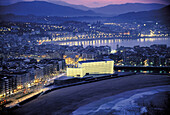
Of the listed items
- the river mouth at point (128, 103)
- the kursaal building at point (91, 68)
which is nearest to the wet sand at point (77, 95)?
the river mouth at point (128, 103)

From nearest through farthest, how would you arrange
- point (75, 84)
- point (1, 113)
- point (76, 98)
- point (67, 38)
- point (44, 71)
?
point (1, 113) → point (76, 98) → point (75, 84) → point (44, 71) → point (67, 38)

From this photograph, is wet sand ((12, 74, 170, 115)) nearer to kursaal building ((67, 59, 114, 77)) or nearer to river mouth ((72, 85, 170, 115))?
river mouth ((72, 85, 170, 115))

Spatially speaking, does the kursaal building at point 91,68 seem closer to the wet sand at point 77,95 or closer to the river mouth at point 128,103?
the wet sand at point 77,95

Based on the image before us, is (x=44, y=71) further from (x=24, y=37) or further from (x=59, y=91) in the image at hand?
(x=24, y=37)

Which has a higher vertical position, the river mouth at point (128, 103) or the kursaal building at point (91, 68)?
the kursaal building at point (91, 68)

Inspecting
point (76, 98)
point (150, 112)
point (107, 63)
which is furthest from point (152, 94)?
point (107, 63)

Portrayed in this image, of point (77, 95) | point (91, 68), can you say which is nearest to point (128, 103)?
point (77, 95)

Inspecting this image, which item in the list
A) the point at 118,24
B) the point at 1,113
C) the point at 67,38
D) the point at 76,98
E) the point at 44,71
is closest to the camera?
the point at 1,113

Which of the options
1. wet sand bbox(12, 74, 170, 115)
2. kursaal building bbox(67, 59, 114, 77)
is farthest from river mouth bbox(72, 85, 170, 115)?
kursaal building bbox(67, 59, 114, 77)
